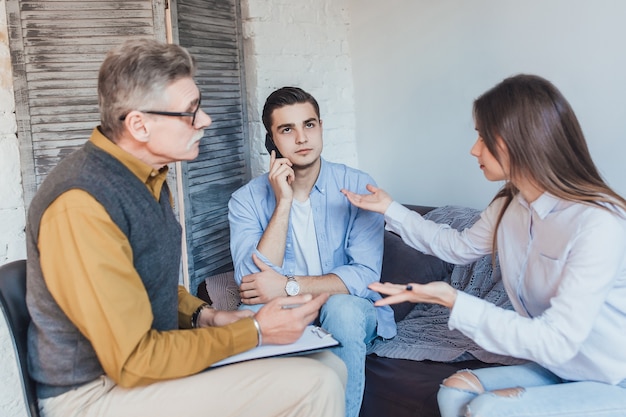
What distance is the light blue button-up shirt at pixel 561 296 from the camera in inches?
56.4

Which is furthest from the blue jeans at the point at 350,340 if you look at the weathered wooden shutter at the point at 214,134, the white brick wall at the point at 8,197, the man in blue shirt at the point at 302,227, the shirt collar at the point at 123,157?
the white brick wall at the point at 8,197

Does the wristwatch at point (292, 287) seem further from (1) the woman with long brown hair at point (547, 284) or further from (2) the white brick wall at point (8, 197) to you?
(2) the white brick wall at point (8, 197)

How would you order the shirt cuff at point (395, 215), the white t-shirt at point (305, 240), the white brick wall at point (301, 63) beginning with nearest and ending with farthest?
1. the shirt cuff at point (395, 215)
2. the white t-shirt at point (305, 240)
3. the white brick wall at point (301, 63)

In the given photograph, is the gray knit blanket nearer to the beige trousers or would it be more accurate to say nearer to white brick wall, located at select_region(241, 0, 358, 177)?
the beige trousers

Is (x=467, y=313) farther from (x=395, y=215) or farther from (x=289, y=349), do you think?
(x=395, y=215)

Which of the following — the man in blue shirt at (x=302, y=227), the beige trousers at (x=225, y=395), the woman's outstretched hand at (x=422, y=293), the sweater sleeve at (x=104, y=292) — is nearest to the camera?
the sweater sleeve at (x=104, y=292)

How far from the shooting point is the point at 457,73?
2.84 m

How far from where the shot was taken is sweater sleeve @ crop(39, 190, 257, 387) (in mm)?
1286

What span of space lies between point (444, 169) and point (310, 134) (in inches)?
35.0

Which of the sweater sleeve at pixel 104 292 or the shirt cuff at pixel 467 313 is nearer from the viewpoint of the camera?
the sweater sleeve at pixel 104 292

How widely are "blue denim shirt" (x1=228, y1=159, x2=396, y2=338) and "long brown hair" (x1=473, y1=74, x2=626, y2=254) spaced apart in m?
0.77

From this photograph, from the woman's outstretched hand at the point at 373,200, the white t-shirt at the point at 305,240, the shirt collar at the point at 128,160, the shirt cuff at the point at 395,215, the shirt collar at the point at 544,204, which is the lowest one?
the white t-shirt at the point at 305,240

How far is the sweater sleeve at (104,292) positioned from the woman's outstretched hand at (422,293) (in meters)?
0.48

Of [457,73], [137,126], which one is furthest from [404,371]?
[457,73]
